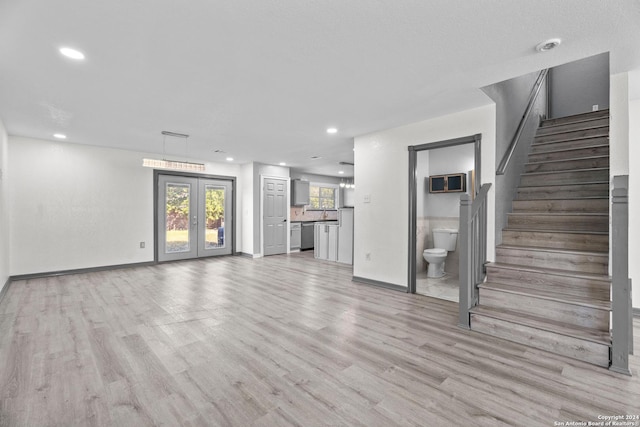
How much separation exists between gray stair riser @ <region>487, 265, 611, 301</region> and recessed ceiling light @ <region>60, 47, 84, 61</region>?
14.4 feet

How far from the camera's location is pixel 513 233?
11.6ft

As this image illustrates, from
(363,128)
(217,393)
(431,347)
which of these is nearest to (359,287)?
(431,347)

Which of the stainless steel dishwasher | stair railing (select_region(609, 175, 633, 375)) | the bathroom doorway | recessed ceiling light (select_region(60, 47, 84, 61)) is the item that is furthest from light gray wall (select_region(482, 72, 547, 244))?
the stainless steel dishwasher

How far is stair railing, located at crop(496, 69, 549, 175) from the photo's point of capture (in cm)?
351

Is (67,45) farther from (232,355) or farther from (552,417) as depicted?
(552,417)

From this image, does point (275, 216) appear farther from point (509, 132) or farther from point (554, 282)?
point (554, 282)

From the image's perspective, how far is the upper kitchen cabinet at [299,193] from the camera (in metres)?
9.02

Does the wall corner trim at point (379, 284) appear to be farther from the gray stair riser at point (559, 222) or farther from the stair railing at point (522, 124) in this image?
the stair railing at point (522, 124)

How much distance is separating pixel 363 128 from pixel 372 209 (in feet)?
4.24

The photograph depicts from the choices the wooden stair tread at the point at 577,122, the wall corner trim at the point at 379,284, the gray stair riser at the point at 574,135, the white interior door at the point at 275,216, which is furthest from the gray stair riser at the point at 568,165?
the white interior door at the point at 275,216

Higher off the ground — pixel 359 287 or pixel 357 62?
pixel 357 62

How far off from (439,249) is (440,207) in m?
0.86

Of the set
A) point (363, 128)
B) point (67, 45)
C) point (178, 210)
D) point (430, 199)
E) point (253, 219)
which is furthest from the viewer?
point (253, 219)

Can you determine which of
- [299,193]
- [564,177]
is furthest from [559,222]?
[299,193]
